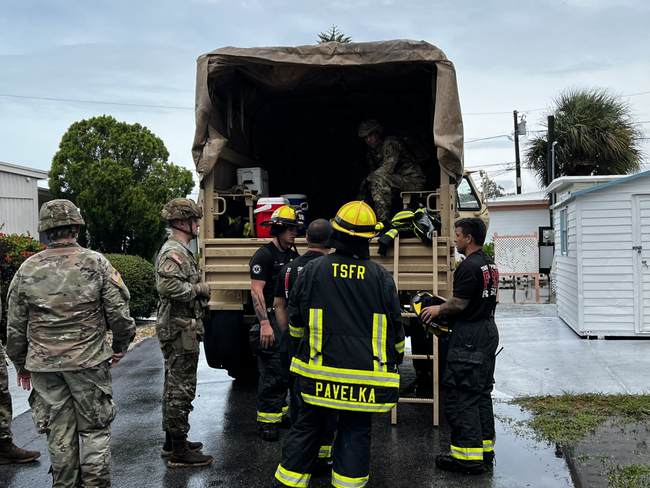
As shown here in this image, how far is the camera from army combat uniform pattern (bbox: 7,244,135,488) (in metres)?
4.13

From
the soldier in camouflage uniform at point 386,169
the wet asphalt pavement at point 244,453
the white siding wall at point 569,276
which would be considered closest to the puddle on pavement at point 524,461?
the wet asphalt pavement at point 244,453

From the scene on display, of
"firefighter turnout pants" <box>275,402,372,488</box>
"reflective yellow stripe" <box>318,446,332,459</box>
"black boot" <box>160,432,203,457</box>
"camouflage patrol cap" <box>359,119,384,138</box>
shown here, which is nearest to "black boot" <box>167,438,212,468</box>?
"black boot" <box>160,432,203,457</box>

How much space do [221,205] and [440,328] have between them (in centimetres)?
279

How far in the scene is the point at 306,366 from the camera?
13.2 feet

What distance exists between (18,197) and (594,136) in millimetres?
19379

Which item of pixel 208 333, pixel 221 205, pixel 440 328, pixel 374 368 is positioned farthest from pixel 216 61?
pixel 374 368

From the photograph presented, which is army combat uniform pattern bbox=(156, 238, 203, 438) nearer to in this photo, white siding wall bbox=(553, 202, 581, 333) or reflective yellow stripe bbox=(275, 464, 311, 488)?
reflective yellow stripe bbox=(275, 464, 311, 488)

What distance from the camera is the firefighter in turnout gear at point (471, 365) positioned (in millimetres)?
4910

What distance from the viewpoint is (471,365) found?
493 centimetres

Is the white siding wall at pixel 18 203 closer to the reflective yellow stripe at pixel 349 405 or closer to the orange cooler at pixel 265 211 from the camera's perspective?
the orange cooler at pixel 265 211

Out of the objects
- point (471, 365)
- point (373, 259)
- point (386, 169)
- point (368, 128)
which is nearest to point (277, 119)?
point (368, 128)

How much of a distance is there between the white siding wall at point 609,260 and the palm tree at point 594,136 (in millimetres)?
14354

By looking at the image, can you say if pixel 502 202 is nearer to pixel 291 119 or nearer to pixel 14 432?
pixel 291 119

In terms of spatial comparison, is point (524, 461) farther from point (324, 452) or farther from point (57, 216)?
point (57, 216)
